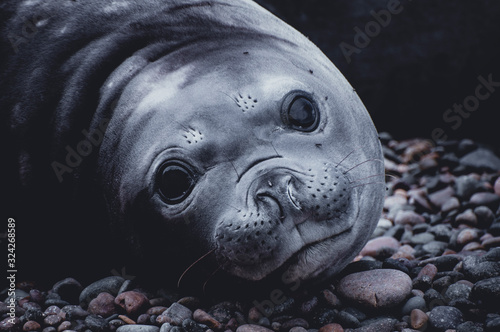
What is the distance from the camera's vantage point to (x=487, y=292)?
2.57 m

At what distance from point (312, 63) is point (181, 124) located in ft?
3.19

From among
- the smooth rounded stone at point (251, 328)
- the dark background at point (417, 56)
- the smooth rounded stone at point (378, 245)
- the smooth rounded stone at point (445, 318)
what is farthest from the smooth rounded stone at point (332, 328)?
the dark background at point (417, 56)

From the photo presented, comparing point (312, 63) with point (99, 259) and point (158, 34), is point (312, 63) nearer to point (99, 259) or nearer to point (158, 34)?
point (158, 34)

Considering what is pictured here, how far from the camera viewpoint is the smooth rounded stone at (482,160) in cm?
512

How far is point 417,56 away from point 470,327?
435cm

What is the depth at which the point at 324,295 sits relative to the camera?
279 cm

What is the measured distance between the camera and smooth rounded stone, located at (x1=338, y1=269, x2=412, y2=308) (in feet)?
8.78

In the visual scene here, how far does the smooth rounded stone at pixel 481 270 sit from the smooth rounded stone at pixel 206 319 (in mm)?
1333

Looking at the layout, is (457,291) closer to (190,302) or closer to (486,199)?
(190,302)

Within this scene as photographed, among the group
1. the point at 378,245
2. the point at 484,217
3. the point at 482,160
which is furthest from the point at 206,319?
the point at 482,160

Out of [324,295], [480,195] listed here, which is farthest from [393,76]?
[324,295]

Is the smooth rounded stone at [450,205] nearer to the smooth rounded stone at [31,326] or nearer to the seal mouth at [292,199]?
the seal mouth at [292,199]

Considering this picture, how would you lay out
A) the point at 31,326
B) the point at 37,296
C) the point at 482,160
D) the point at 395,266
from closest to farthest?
the point at 31,326 → the point at 395,266 → the point at 37,296 → the point at 482,160

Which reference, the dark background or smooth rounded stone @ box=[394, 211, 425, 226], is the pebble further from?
the dark background
